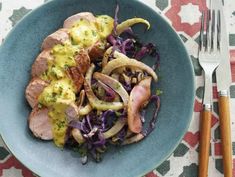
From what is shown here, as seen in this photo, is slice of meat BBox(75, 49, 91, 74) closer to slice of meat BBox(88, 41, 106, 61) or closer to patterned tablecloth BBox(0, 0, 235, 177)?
slice of meat BBox(88, 41, 106, 61)

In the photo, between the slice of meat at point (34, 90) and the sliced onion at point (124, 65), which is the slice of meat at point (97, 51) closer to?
the sliced onion at point (124, 65)

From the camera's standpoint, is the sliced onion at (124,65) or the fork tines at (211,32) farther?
the fork tines at (211,32)

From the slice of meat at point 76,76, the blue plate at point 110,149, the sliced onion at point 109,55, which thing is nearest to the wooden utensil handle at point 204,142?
the blue plate at point 110,149

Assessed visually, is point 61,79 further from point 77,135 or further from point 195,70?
point 195,70

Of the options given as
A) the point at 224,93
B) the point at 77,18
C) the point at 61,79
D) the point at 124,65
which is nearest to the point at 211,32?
the point at 224,93

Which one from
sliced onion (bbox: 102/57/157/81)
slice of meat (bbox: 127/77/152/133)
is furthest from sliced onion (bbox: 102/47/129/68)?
slice of meat (bbox: 127/77/152/133)

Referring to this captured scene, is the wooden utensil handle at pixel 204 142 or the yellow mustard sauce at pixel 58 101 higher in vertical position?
the yellow mustard sauce at pixel 58 101
